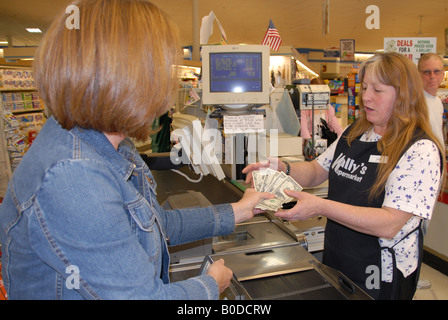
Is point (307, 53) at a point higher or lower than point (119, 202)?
higher

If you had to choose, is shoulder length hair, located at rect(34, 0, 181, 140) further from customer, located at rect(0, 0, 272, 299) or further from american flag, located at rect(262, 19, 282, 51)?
american flag, located at rect(262, 19, 282, 51)

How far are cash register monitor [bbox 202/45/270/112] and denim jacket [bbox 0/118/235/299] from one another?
1303 millimetres

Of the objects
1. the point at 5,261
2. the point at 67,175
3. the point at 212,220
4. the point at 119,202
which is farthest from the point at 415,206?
the point at 5,261

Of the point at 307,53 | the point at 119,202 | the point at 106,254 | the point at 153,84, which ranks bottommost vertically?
the point at 106,254

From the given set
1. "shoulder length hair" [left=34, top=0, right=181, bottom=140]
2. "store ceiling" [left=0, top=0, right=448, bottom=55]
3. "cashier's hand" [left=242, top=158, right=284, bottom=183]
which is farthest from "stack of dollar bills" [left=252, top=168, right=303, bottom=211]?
"store ceiling" [left=0, top=0, right=448, bottom=55]

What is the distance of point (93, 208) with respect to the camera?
2.38 feet

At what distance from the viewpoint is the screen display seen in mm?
2082

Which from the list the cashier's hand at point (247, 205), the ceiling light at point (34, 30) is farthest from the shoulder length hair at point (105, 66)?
the ceiling light at point (34, 30)

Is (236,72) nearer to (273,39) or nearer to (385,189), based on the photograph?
(385,189)

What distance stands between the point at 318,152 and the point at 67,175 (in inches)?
83.5

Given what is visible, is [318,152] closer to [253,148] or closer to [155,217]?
[253,148]

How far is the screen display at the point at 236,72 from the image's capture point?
2082 mm

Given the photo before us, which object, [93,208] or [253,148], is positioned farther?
[253,148]

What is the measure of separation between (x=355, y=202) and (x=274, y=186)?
1.22ft
